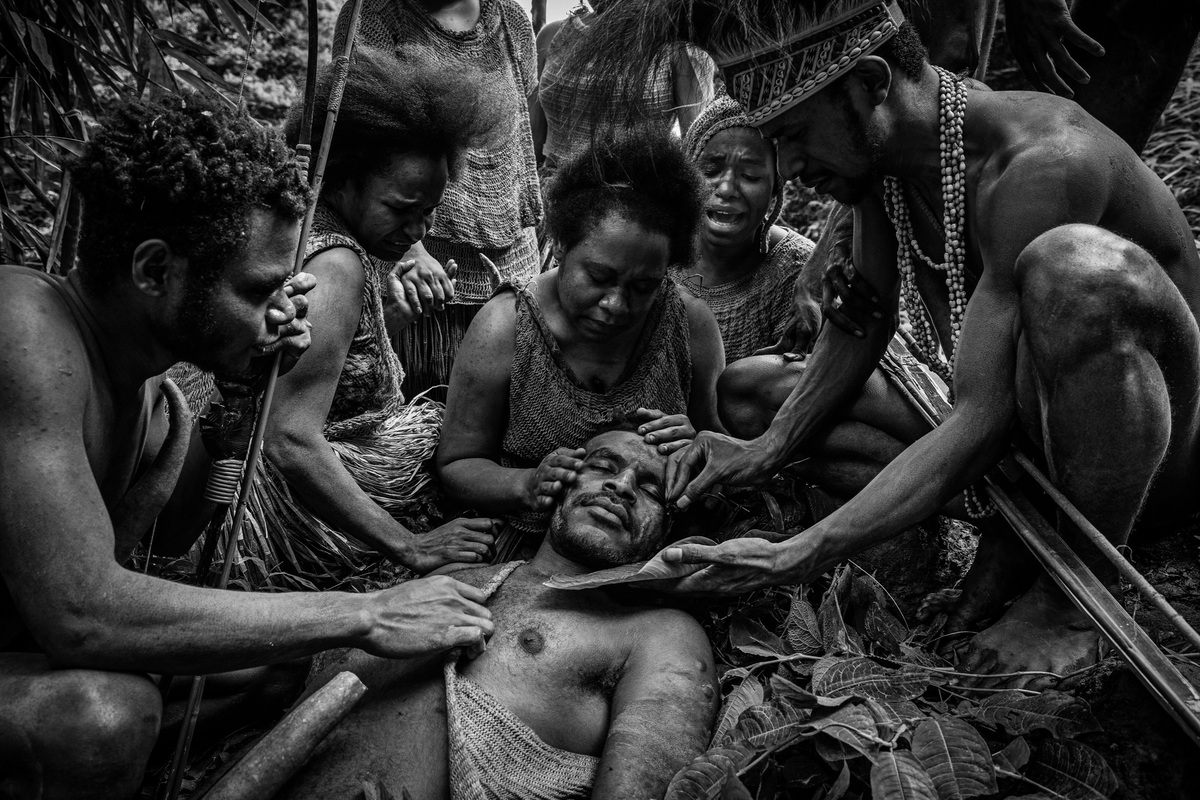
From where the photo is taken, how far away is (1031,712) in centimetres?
255

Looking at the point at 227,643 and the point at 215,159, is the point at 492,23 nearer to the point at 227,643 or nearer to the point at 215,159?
the point at 215,159

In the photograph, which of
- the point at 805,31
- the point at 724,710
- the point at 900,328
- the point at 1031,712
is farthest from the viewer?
the point at 900,328

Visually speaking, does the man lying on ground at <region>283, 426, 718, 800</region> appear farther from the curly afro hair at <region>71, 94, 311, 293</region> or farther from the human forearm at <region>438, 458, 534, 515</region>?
the curly afro hair at <region>71, 94, 311, 293</region>

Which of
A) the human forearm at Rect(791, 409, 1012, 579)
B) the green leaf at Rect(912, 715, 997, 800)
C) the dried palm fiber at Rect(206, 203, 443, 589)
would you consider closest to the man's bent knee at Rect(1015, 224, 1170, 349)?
the human forearm at Rect(791, 409, 1012, 579)

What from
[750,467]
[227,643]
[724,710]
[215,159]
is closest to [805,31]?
[750,467]

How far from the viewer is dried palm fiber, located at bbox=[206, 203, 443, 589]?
142 inches

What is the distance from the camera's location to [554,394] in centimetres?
364

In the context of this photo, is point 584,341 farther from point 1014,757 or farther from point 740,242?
point 1014,757

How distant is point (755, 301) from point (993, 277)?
5.55ft

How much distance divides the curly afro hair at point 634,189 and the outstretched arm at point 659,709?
51.4 inches

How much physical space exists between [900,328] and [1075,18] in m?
1.48

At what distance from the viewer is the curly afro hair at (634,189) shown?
3.59 metres

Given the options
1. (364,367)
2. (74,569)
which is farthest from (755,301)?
(74,569)

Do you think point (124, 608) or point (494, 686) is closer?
point (124, 608)
